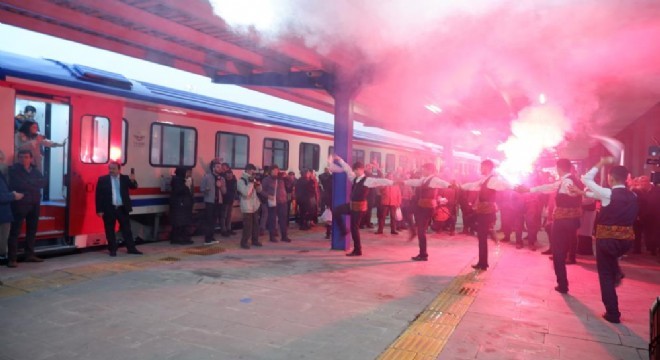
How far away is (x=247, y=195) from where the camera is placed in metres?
8.33

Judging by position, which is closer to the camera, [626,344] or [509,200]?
[626,344]

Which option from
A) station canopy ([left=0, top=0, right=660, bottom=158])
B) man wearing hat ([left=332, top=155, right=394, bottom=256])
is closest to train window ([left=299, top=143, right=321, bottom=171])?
station canopy ([left=0, top=0, right=660, bottom=158])

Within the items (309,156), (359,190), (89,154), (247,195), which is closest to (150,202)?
(89,154)

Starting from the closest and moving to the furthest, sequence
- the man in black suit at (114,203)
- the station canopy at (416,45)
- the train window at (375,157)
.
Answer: the station canopy at (416,45), the man in black suit at (114,203), the train window at (375,157)

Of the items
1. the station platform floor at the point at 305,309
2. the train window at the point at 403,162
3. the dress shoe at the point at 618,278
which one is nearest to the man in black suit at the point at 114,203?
the station platform floor at the point at 305,309

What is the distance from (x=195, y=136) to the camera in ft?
29.7

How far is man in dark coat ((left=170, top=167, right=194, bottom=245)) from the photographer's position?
815cm

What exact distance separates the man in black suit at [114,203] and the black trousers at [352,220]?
3.56 m

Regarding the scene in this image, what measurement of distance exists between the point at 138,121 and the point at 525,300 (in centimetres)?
698

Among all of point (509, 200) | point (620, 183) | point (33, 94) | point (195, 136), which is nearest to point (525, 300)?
point (620, 183)

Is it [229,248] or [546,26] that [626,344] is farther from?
[229,248]

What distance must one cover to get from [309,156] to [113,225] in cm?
645

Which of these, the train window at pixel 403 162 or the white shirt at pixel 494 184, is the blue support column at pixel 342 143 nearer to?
the white shirt at pixel 494 184

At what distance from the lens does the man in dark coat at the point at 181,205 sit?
26.7 ft
